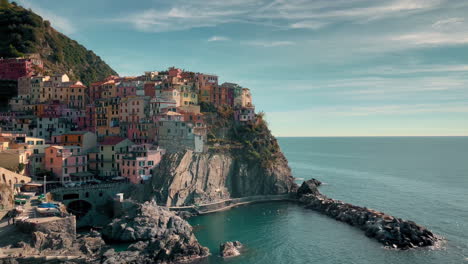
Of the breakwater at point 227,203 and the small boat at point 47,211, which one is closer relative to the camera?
the small boat at point 47,211

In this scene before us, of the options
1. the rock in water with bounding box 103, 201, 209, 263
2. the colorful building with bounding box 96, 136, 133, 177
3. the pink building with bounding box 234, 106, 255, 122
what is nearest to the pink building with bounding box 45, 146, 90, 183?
the colorful building with bounding box 96, 136, 133, 177

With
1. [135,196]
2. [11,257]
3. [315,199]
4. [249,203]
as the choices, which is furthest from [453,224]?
[11,257]

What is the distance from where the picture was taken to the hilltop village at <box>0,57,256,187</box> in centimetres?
6369

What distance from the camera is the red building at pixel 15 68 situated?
84.8 meters

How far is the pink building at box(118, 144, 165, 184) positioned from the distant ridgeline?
36.3m

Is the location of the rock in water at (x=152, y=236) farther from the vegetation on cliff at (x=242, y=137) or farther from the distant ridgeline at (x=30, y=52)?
the distant ridgeline at (x=30, y=52)

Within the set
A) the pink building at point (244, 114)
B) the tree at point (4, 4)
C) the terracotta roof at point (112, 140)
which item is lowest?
the terracotta roof at point (112, 140)

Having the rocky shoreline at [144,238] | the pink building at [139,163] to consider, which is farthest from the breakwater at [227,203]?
the rocky shoreline at [144,238]

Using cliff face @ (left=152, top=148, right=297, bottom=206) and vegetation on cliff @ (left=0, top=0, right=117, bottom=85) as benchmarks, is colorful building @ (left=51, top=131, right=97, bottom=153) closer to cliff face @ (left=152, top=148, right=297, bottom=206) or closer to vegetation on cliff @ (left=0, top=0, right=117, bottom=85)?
cliff face @ (left=152, top=148, right=297, bottom=206)

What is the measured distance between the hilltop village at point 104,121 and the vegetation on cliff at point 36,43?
7375 millimetres

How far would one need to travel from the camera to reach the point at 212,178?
7456cm

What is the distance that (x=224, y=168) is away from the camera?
78.2 m

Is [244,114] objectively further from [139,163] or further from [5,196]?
[5,196]

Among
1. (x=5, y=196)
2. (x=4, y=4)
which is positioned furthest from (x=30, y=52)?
(x=5, y=196)
